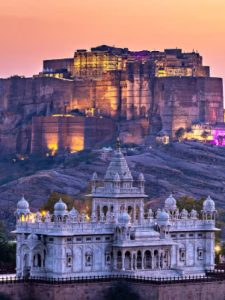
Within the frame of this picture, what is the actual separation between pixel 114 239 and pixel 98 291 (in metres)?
4.31

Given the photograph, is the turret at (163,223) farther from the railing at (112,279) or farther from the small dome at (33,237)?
the small dome at (33,237)

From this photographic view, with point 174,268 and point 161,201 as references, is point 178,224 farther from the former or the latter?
point 161,201

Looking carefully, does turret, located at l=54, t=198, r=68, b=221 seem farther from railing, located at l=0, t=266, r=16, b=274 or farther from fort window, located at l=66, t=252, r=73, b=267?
railing, located at l=0, t=266, r=16, b=274

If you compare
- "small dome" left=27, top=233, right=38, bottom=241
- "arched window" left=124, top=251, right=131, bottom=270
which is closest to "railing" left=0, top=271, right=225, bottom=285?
"arched window" left=124, top=251, right=131, bottom=270

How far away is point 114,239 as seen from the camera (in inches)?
5212

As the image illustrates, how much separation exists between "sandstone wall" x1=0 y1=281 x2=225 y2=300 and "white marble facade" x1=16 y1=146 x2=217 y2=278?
1.65 meters

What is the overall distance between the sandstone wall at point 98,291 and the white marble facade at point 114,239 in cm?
165

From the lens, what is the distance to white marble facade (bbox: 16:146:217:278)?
5123 inches

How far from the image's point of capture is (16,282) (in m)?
128

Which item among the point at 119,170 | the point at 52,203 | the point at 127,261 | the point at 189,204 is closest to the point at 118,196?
the point at 119,170

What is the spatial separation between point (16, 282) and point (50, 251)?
3659 mm

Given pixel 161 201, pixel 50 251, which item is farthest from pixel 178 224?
pixel 161 201

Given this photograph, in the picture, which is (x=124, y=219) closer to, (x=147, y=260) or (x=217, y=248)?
(x=147, y=260)

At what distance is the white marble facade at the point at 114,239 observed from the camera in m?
130
